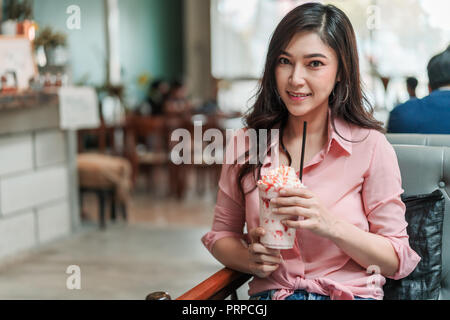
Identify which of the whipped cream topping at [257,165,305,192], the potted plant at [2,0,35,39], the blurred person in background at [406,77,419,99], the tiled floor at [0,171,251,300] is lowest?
the tiled floor at [0,171,251,300]

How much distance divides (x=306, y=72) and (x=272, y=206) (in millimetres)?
356

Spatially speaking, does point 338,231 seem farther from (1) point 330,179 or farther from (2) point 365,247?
(1) point 330,179

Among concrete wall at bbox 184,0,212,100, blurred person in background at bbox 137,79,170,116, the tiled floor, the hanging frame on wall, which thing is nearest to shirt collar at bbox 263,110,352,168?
the tiled floor

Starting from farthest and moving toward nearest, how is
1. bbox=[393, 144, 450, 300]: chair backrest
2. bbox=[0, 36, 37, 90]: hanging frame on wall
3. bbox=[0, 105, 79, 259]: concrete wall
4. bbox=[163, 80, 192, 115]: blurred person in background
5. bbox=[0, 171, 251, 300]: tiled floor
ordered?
1. bbox=[163, 80, 192, 115]: blurred person in background
2. bbox=[0, 105, 79, 259]: concrete wall
3. bbox=[0, 36, 37, 90]: hanging frame on wall
4. bbox=[0, 171, 251, 300]: tiled floor
5. bbox=[393, 144, 450, 300]: chair backrest

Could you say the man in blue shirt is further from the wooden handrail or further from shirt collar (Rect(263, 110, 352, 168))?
the wooden handrail

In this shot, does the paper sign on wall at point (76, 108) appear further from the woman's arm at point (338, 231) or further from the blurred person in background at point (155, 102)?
the woman's arm at point (338, 231)

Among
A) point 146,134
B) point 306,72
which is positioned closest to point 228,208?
point 306,72

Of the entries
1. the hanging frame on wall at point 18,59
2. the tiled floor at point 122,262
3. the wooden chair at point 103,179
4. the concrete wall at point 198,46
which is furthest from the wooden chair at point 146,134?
the concrete wall at point 198,46

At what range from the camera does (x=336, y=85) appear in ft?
4.72

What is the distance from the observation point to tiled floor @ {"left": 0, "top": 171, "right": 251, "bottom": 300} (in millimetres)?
3150

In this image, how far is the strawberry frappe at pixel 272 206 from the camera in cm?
117

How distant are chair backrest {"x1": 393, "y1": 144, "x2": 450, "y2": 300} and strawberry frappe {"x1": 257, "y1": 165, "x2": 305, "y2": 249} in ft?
1.63
